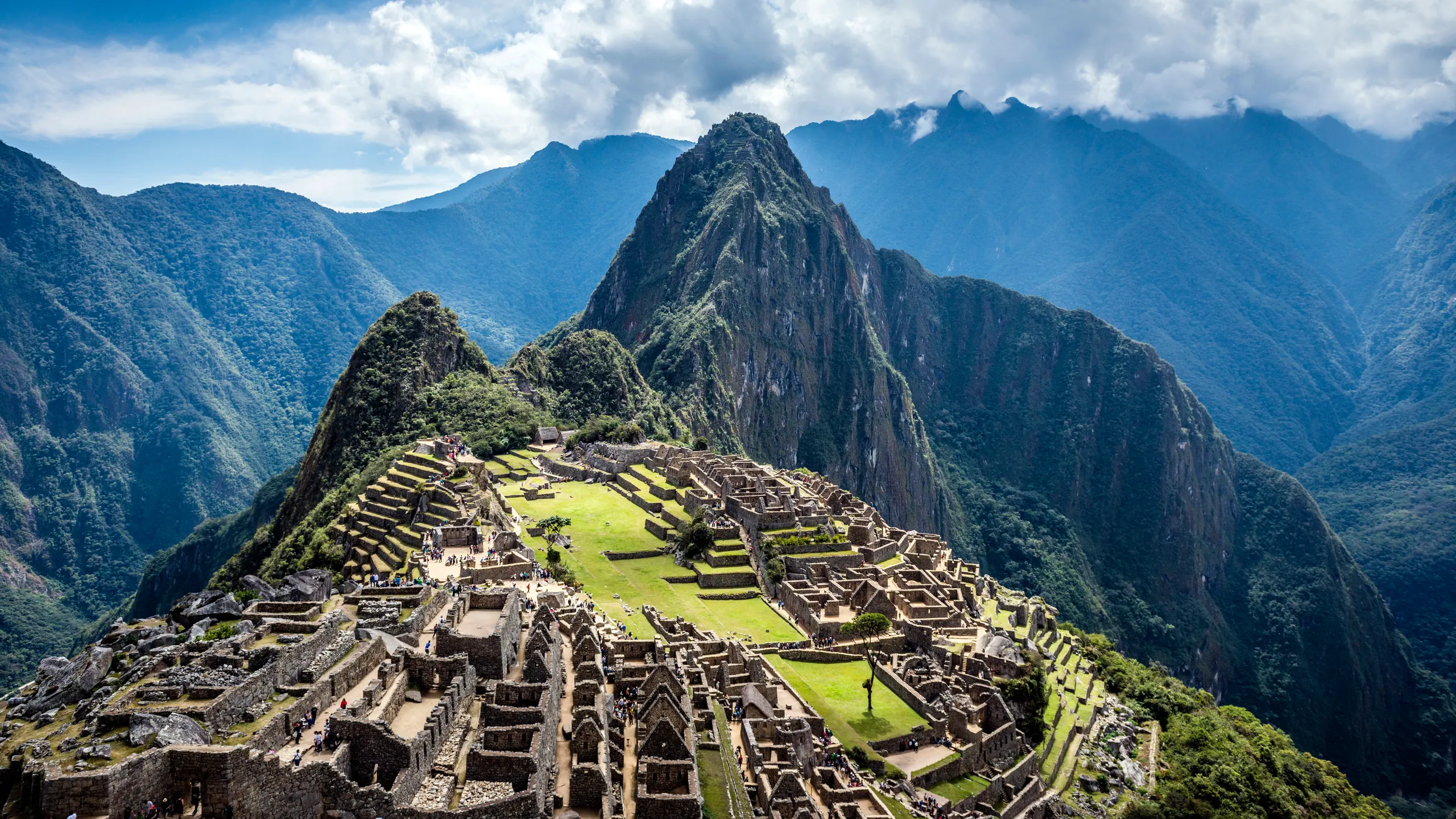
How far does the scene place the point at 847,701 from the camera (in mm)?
36344

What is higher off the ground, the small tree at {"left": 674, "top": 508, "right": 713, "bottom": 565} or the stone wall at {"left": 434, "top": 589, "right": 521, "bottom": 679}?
the small tree at {"left": 674, "top": 508, "right": 713, "bottom": 565}

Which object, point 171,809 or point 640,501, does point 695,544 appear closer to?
point 640,501

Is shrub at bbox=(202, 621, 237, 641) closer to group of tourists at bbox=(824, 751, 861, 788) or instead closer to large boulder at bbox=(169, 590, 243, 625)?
large boulder at bbox=(169, 590, 243, 625)

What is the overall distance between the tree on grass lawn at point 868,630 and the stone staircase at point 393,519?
20333 mm

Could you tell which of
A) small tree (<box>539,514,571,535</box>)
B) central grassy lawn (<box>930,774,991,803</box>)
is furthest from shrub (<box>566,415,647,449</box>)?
central grassy lawn (<box>930,774,991,803</box>)

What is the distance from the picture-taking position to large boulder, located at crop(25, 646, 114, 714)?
18.1m

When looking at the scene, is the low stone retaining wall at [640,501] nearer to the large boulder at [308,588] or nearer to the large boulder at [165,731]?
the large boulder at [308,588]

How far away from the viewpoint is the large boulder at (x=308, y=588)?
1122 inches

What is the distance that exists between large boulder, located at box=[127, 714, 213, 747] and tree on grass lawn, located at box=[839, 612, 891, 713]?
28.4 m

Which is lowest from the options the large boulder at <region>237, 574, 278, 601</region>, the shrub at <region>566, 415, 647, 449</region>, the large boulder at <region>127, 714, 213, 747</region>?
the large boulder at <region>127, 714, 213, 747</region>

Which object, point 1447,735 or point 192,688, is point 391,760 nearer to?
point 192,688

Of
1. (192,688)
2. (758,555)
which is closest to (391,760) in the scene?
(192,688)

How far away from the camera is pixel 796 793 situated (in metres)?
25.6

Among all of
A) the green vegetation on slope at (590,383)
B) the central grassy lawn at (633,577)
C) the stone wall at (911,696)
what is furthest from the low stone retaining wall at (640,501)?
the green vegetation on slope at (590,383)
